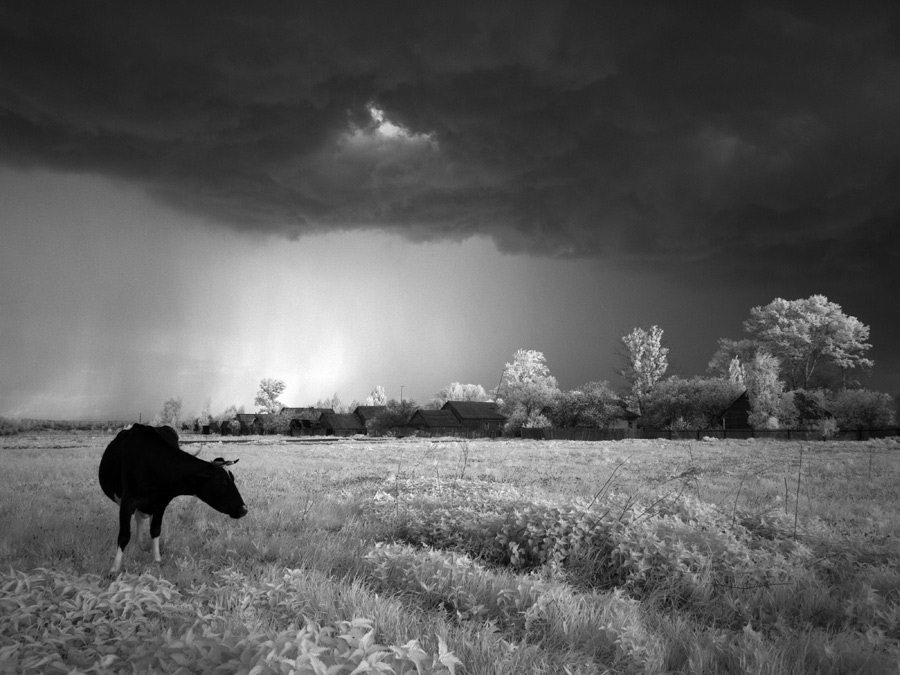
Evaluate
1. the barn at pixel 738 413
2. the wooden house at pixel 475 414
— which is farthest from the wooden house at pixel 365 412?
the barn at pixel 738 413

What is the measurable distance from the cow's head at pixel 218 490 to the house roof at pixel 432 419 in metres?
84.5

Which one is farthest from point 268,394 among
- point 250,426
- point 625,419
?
point 625,419

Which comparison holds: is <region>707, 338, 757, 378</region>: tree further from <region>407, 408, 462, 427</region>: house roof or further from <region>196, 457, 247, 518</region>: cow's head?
<region>196, 457, 247, 518</region>: cow's head

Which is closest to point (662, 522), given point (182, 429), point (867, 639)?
point (867, 639)

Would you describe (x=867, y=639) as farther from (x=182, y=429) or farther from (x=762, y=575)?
(x=182, y=429)

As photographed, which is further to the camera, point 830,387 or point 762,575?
point 830,387

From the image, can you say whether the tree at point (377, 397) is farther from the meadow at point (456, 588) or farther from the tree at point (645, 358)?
the meadow at point (456, 588)

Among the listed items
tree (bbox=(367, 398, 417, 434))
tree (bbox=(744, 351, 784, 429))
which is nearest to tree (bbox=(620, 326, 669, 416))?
tree (bbox=(744, 351, 784, 429))

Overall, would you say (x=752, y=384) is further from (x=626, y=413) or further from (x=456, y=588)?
(x=456, y=588)

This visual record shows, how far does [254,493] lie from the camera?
14.9m

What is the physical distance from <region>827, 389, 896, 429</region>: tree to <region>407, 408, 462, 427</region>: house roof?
5134 centimetres

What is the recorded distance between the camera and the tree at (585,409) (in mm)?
75625

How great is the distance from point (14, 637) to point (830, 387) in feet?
286

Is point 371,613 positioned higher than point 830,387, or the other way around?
point 830,387
